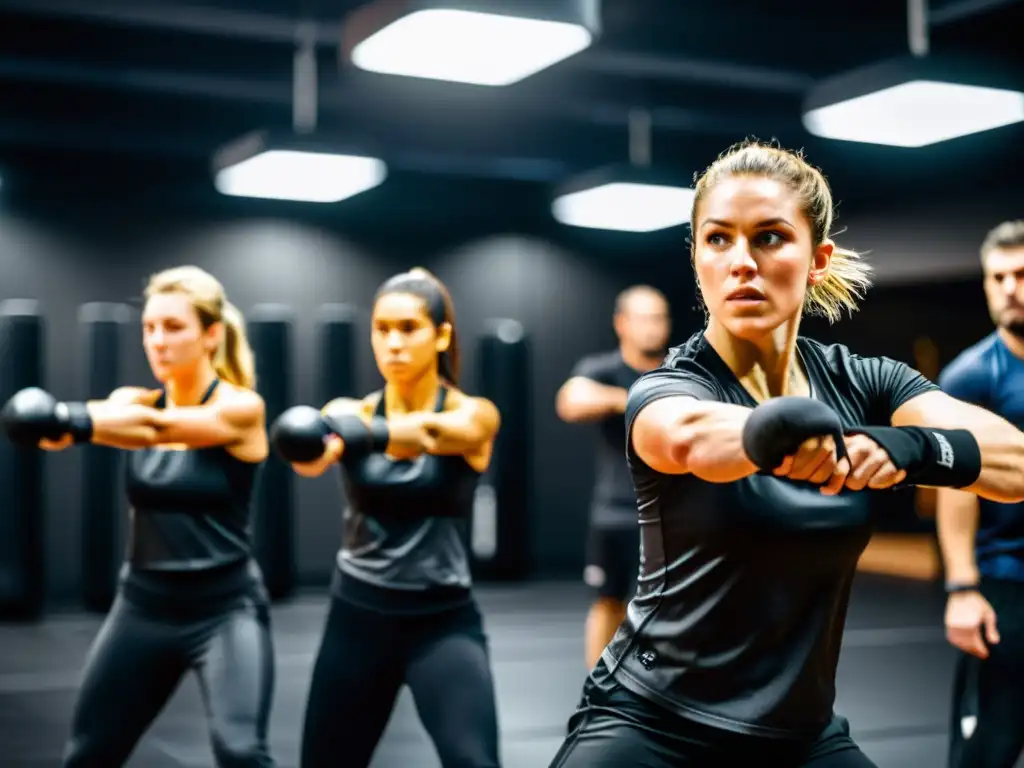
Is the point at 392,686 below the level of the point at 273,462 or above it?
below

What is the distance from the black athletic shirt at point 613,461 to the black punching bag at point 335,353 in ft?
10.8

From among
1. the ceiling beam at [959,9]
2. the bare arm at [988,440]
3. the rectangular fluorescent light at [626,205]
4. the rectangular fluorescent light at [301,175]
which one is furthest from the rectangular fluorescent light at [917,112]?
the bare arm at [988,440]

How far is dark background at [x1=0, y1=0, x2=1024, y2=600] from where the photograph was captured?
23.1 feet

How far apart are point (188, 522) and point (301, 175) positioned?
4.37 meters

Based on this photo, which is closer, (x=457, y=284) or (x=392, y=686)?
(x=392, y=686)

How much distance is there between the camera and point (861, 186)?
9414mm

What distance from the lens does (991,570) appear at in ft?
10.2

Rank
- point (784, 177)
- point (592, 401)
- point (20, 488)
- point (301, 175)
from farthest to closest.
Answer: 1. point (20, 488)
2. point (301, 175)
3. point (592, 401)
4. point (784, 177)

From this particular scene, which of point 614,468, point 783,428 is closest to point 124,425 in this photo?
point 783,428

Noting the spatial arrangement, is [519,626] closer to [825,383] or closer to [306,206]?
[306,206]

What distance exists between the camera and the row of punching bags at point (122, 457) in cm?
768

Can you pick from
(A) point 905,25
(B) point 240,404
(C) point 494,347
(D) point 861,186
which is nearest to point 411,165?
(C) point 494,347

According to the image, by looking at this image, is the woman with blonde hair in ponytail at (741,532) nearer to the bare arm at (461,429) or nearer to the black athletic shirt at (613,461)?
the bare arm at (461,429)

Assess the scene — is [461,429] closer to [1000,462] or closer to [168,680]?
[168,680]
